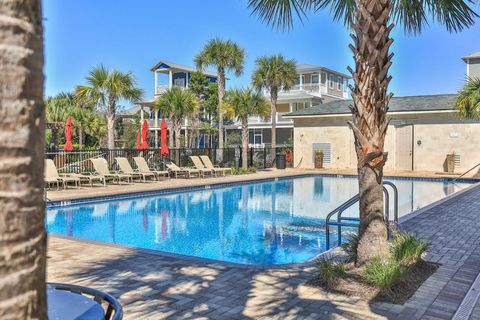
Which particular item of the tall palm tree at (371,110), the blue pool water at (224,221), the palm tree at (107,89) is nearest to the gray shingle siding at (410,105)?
the blue pool water at (224,221)

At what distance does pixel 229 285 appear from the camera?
17.6 feet

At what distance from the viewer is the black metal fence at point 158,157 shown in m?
18.9

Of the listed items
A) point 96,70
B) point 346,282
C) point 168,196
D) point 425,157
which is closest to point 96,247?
point 346,282

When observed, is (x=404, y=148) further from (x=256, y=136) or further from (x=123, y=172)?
(x=256, y=136)

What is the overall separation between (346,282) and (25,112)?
15.6 feet

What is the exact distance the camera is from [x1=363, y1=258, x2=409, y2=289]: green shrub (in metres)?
4.90

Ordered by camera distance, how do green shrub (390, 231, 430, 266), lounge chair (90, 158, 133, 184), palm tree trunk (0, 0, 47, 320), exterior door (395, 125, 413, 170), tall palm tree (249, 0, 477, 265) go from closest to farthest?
palm tree trunk (0, 0, 47, 320), tall palm tree (249, 0, 477, 265), green shrub (390, 231, 430, 266), lounge chair (90, 158, 133, 184), exterior door (395, 125, 413, 170)

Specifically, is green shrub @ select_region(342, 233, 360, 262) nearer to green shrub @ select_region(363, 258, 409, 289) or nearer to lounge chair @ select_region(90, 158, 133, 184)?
green shrub @ select_region(363, 258, 409, 289)

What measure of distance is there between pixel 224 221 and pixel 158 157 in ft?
35.7

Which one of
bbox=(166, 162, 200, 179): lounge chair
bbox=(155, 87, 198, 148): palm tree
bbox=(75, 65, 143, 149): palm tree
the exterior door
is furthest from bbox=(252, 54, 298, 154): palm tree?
bbox=(75, 65, 143, 149): palm tree

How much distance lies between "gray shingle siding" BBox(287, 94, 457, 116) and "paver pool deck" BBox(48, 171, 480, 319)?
1865cm

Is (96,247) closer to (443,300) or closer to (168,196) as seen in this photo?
(443,300)

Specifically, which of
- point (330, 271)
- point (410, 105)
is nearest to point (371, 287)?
point (330, 271)

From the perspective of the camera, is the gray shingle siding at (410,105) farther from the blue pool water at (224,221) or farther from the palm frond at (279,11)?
the palm frond at (279,11)
